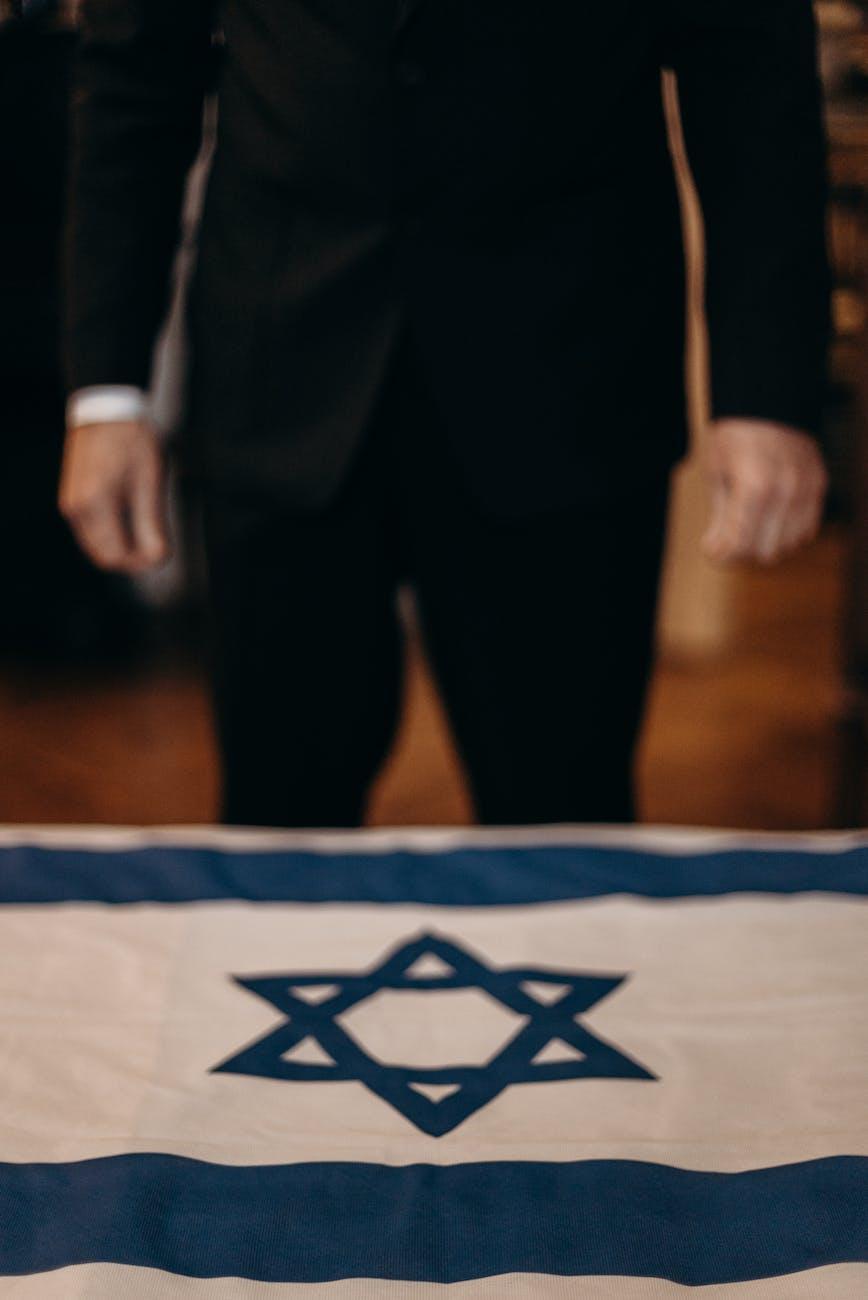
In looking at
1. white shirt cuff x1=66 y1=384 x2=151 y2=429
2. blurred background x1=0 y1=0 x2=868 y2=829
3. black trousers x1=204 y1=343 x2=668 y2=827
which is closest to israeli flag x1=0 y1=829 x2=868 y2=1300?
black trousers x1=204 y1=343 x2=668 y2=827

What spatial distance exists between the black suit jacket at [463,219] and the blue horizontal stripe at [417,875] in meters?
0.27

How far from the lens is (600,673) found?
1014 mm

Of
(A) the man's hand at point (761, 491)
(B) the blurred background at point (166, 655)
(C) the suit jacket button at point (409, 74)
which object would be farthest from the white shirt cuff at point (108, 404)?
(B) the blurred background at point (166, 655)

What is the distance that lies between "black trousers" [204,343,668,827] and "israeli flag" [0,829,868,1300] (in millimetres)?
182

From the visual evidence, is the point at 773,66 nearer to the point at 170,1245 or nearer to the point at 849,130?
the point at 170,1245

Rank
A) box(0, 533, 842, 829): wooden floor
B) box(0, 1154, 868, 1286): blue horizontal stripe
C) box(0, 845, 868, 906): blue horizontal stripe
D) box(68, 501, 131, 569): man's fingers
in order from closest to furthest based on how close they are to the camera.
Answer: box(0, 1154, 868, 1286): blue horizontal stripe, box(0, 845, 868, 906): blue horizontal stripe, box(68, 501, 131, 569): man's fingers, box(0, 533, 842, 829): wooden floor

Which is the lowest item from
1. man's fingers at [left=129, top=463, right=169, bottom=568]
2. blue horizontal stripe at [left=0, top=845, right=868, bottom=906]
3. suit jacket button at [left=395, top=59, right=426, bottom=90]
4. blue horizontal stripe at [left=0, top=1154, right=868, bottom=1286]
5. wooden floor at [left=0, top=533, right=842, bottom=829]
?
wooden floor at [left=0, top=533, right=842, bottom=829]

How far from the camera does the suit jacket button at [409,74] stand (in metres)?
0.83

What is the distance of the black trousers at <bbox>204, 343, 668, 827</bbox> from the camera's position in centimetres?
97

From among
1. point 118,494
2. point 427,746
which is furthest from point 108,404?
point 427,746

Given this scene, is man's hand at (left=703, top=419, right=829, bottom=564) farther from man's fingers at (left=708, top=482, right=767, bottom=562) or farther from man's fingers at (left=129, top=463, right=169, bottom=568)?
man's fingers at (left=129, top=463, right=169, bottom=568)

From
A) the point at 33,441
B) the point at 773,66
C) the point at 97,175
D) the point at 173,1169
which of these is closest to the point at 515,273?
the point at 773,66

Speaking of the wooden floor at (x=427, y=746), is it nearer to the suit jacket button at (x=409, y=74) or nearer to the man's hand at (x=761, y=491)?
the man's hand at (x=761, y=491)

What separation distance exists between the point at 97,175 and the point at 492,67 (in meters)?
0.29
